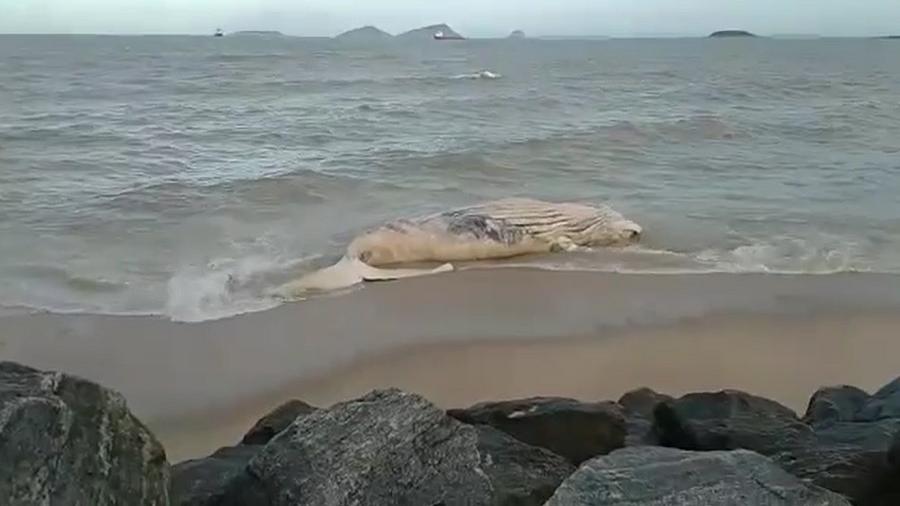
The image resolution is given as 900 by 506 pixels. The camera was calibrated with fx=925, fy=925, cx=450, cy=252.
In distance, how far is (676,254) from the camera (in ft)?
26.2

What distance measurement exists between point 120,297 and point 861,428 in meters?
4.92

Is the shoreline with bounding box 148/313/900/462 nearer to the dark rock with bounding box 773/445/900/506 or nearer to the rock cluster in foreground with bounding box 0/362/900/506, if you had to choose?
the rock cluster in foreground with bounding box 0/362/900/506

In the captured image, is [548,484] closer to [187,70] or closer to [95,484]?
[95,484]

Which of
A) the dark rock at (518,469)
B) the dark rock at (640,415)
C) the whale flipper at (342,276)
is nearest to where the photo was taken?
the dark rock at (518,469)

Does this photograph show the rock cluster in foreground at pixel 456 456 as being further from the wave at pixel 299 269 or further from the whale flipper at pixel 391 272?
the whale flipper at pixel 391 272

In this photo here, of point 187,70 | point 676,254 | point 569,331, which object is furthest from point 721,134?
point 187,70

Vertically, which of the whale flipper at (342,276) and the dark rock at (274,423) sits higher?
A: the dark rock at (274,423)

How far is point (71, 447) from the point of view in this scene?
8.05 feet

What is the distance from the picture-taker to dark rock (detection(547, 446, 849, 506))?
8.04 feet

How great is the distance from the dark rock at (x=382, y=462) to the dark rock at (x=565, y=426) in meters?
0.61

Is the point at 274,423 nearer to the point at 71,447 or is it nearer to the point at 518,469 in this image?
the point at 518,469

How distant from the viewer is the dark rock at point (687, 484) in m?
2.45

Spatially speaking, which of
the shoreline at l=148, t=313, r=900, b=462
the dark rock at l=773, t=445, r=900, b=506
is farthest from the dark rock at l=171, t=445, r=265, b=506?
the dark rock at l=773, t=445, r=900, b=506

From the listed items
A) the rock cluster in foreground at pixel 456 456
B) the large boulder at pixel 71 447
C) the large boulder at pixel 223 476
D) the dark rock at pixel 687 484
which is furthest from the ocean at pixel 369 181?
the dark rock at pixel 687 484
